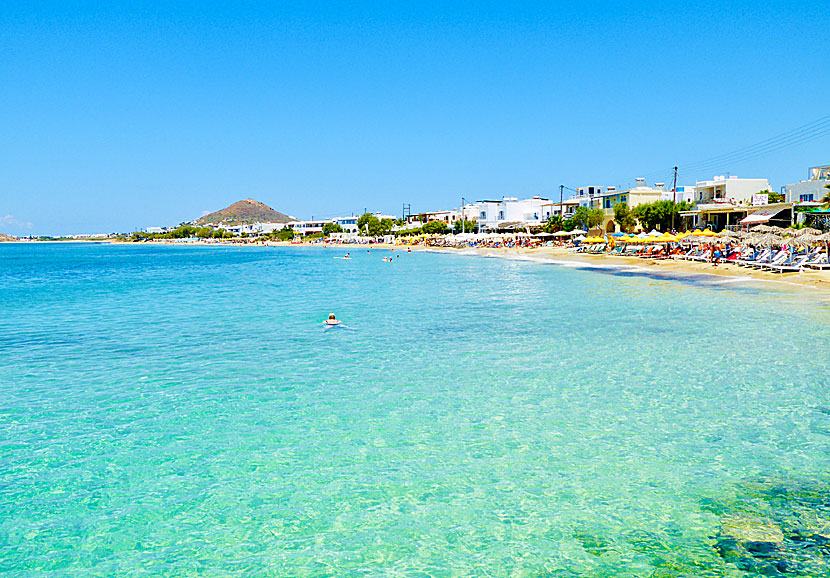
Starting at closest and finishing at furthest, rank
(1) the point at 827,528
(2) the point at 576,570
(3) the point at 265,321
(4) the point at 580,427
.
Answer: (2) the point at 576,570, (1) the point at 827,528, (4) the point at 580,427, (3) the point at 265,321

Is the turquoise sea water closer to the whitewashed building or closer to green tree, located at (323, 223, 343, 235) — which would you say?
the whitewashed building

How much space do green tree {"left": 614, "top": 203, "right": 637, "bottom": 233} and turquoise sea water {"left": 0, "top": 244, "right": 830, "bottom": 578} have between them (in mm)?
55276

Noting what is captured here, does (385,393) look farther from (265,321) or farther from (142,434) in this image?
(265,321)

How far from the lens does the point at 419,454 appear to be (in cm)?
791

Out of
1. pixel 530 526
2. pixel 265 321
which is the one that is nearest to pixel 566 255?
Answer: pixel 265 321

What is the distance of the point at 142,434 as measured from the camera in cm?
873

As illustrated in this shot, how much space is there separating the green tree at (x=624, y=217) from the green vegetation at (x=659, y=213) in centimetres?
239

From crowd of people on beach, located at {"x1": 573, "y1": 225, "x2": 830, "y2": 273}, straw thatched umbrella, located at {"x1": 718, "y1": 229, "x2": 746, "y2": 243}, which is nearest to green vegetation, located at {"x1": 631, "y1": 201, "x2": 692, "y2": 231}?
crowd of people on beach, located at {"x1": 573, "y1": 225, "x2": 830, "y2": 273}

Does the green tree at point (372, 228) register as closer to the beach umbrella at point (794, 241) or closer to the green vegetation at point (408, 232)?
the green vegetation at point (408, 232)

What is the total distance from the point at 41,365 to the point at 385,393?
8444mm

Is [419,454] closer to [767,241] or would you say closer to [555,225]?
[767,241]

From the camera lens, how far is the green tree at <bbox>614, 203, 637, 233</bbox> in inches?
2751

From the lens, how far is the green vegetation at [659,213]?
6347cm

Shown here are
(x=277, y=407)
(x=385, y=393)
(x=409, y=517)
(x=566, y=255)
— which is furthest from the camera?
(x=566, y=255)
